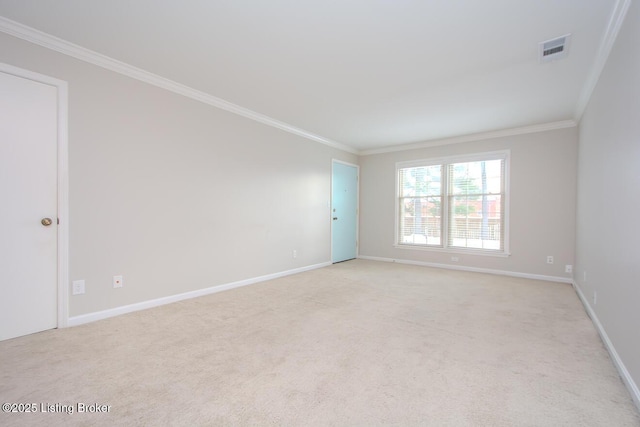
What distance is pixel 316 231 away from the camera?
5602 millimetres

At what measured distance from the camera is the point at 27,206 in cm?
244

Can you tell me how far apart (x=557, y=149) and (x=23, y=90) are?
6.59 metres

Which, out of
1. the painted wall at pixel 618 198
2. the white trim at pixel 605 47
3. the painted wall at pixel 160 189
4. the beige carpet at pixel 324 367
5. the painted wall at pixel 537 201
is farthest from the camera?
the painted wall at pixel 537 201

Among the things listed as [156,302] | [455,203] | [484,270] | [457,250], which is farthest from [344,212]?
[156,302]

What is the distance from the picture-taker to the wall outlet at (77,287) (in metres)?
2.66

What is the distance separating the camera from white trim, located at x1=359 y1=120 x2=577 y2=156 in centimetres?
462

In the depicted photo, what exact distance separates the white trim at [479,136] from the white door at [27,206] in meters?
5.38

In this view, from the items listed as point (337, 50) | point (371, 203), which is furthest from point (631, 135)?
point (371, 203)

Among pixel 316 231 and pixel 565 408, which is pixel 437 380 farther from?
pixel 316 231

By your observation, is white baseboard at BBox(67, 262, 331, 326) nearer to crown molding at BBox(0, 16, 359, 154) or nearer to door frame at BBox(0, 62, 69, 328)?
door frame at BBox(0, 62, 69, 328)

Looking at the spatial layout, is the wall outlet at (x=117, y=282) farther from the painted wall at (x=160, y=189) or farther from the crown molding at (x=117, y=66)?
the crown molding at (x=117, y=66)

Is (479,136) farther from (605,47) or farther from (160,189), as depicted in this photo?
(160,189)

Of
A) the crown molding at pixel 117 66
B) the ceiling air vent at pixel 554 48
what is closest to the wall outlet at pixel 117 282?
the crown molding at pixel 117 66

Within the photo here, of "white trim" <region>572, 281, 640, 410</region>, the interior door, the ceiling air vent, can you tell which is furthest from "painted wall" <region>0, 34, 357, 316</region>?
"white trim" <region>572, 281, 640, 410</region>
